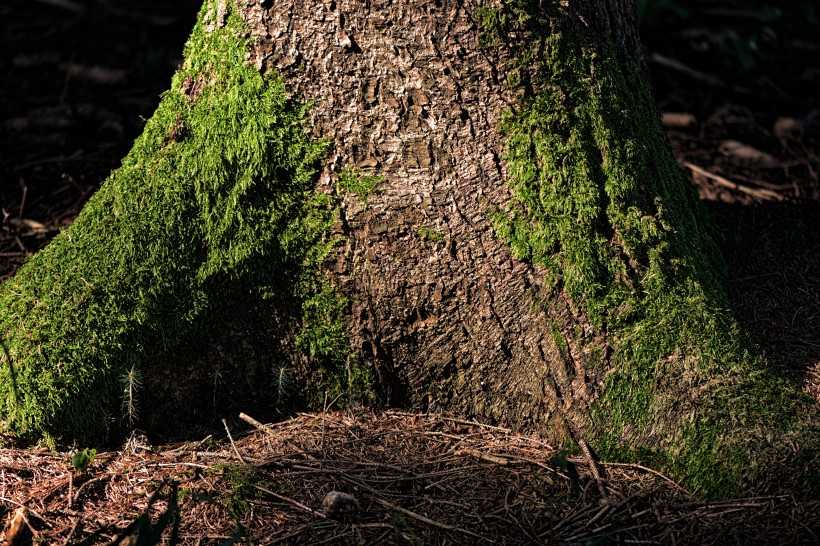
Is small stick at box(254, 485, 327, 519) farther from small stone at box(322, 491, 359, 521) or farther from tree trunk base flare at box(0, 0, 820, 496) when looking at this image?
tree trunk base flare at box(0, 0, 820, 496)

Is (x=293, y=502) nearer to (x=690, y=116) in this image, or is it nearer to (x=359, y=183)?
(x=359, y=183)

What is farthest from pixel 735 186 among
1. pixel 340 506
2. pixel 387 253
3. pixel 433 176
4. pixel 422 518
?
pixel 340 506

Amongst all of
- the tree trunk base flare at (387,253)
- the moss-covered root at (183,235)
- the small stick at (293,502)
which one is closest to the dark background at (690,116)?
the tree trunk base flare at (387,253)

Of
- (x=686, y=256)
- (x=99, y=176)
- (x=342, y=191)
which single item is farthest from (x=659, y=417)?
(x=99, y=176)

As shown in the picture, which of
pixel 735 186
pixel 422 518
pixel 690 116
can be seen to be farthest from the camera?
pixel 690 116

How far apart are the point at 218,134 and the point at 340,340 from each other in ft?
2.85

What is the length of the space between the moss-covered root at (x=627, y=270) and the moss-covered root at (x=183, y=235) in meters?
0.79

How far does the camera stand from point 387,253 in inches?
101

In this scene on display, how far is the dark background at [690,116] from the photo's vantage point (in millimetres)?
3461

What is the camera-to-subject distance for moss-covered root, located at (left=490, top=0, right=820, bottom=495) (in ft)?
7.54

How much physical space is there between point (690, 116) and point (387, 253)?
421 cm

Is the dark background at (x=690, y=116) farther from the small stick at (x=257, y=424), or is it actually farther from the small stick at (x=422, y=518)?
the small stick at (x=257, y=424)

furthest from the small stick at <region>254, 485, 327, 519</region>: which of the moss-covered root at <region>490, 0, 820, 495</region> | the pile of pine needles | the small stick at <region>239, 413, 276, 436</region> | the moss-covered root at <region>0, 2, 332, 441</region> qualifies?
the moss-covered root at <region>490, 0, 820, 495</region>

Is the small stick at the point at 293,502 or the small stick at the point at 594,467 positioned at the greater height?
the small stick at the point at 594,467
